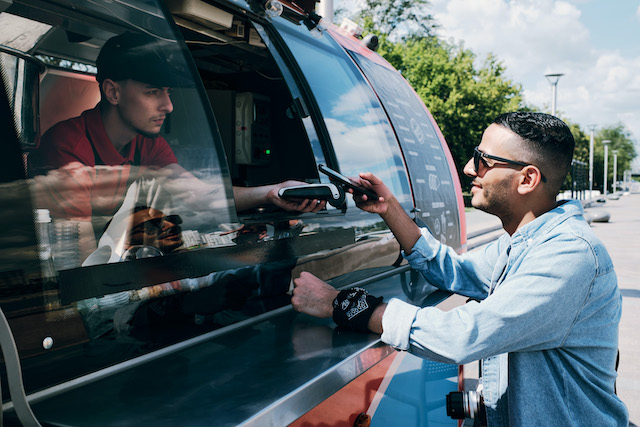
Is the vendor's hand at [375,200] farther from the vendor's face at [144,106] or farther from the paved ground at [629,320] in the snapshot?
the paved ground at [629,320]

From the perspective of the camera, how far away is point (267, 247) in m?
1.71

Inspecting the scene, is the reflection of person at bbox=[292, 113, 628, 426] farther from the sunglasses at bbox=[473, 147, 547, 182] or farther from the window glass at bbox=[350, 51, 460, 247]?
the window glass at bbox=[350, 51, 460, 247]

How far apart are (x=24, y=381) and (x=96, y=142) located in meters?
0.56

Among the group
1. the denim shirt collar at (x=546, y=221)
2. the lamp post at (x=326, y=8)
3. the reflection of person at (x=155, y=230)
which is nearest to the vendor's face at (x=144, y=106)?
the reflection of person at (x=155, y=230)

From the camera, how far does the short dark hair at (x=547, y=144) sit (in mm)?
1812

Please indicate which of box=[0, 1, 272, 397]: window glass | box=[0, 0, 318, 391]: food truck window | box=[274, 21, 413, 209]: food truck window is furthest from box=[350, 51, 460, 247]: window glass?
box=[0, 1, 272, 397]: window glass

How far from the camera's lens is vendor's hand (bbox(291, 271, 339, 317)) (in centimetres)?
171

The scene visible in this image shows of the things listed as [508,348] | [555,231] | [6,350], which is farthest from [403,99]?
[6,350]

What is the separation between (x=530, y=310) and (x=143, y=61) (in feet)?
4.00

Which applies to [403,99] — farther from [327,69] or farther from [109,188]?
[109,188]

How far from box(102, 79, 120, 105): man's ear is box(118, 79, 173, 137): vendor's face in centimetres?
1

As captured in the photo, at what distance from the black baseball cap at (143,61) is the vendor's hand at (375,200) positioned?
888 mm

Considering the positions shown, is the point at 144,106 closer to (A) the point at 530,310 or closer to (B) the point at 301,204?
(B) the point at 301,204

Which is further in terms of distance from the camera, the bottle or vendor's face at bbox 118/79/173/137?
vendor's face at bbox 118/79/173/137
